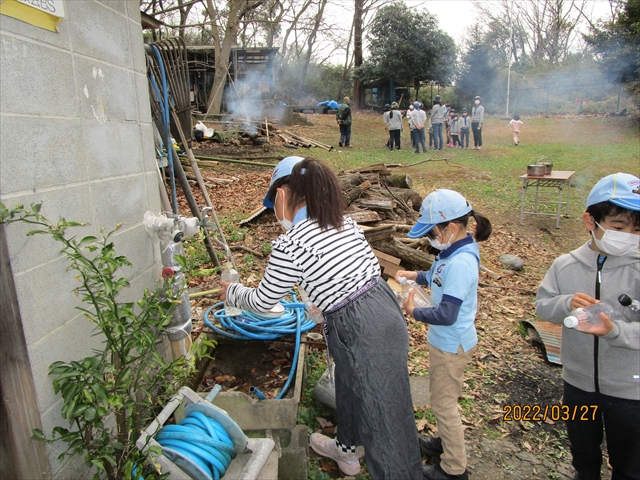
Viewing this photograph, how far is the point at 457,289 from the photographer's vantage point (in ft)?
8.49

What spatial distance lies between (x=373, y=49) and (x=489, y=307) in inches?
1141

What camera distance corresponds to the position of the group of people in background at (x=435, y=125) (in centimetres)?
1769

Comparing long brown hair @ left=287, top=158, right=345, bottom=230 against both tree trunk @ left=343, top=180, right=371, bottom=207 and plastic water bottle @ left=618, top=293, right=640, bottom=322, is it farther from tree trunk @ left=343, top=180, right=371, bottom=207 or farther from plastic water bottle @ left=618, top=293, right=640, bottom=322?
tree trunk @ left=343, top=180, right=371, bottom=207

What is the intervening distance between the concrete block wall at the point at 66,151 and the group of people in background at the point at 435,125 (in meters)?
15.7

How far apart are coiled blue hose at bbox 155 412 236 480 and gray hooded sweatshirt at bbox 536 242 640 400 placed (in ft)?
6.19

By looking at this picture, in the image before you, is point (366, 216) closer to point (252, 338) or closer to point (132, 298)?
point (252, 338)

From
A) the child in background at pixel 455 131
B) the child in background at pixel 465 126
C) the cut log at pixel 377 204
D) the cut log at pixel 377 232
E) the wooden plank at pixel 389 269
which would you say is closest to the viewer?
the wooden plank at pixel 389 269

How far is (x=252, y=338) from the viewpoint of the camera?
3521 millimetres

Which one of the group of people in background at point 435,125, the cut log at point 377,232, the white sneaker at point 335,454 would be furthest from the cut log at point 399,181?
the group of people in background at point 435,125

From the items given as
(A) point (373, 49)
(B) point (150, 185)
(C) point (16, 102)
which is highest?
(A) point (373, 49)

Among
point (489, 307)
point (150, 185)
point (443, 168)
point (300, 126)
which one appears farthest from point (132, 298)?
point (300, 126)
